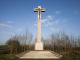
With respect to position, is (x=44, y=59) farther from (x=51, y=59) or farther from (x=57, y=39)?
(x=57, y=39)

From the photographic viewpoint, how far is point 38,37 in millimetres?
21219

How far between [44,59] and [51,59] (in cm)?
Result: 75

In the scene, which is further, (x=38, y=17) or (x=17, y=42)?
(x=17, y=42)

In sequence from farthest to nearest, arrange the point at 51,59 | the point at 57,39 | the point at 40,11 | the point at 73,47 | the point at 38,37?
1. the point at 57,39
2. the point at 73,47
3. the point at 40,11
4. the point at 38,37
5. the point at 51,59

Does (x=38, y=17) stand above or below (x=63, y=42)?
above

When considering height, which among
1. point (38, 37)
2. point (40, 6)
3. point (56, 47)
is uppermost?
point (40, 6)

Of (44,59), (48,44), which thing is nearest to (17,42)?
(48,44)

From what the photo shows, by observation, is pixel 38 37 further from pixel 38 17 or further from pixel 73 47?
pixel 73 47

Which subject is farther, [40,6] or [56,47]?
[56,47]

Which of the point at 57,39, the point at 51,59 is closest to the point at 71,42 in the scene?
the point at 57,39

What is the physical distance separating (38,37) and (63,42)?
63.0 ft

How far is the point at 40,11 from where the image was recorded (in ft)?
74.7

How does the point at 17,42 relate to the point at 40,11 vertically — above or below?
below

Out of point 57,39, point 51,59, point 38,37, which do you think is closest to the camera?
point 51,59
